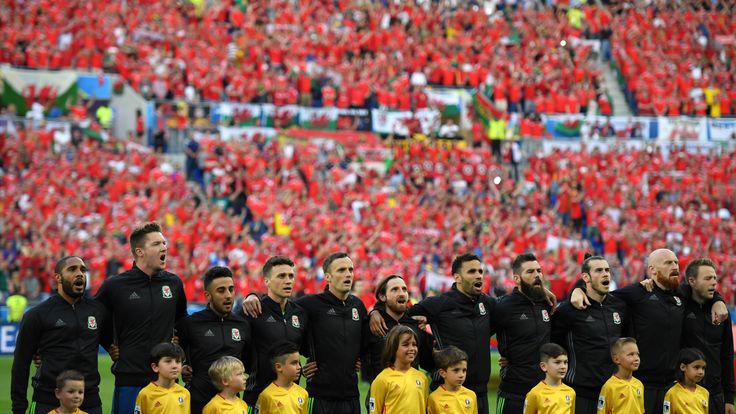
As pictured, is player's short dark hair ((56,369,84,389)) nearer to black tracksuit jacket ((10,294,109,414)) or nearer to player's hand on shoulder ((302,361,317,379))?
black tracksuit jacket ((10,294,109,414))

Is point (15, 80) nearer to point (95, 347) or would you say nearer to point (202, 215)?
point (202, 215)

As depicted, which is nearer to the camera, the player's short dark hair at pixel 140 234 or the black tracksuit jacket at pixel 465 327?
the player's short dark hair at pixel 140 234

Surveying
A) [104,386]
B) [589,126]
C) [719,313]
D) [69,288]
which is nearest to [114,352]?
[69,288]

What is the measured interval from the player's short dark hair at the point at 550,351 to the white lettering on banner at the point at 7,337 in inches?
484

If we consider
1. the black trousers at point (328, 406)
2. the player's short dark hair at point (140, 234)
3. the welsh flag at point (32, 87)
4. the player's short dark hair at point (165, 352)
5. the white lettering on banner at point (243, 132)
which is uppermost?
the welsh flag at point (32, 87)

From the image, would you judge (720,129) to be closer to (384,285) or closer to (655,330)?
(655,330)

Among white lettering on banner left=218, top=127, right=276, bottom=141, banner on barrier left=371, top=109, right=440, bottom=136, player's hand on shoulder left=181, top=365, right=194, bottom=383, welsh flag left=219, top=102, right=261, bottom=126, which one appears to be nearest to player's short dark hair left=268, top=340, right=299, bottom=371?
player's hand on shoulder left=181, top=365, right=194, bottom=383

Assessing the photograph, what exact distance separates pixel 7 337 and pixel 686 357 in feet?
42.6

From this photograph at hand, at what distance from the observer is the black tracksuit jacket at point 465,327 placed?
31.7ft

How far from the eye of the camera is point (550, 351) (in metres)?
9.35

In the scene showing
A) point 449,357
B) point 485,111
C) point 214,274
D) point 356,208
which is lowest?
point 449,357

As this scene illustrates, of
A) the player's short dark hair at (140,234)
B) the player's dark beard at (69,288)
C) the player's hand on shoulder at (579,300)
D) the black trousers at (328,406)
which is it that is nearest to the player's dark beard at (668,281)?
the player's hand on shoulder at (579,300)

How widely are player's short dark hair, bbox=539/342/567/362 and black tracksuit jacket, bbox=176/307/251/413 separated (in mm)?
2428

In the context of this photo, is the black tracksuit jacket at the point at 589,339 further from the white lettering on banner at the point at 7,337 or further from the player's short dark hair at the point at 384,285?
the white lettering on banner at the point at 7,337
